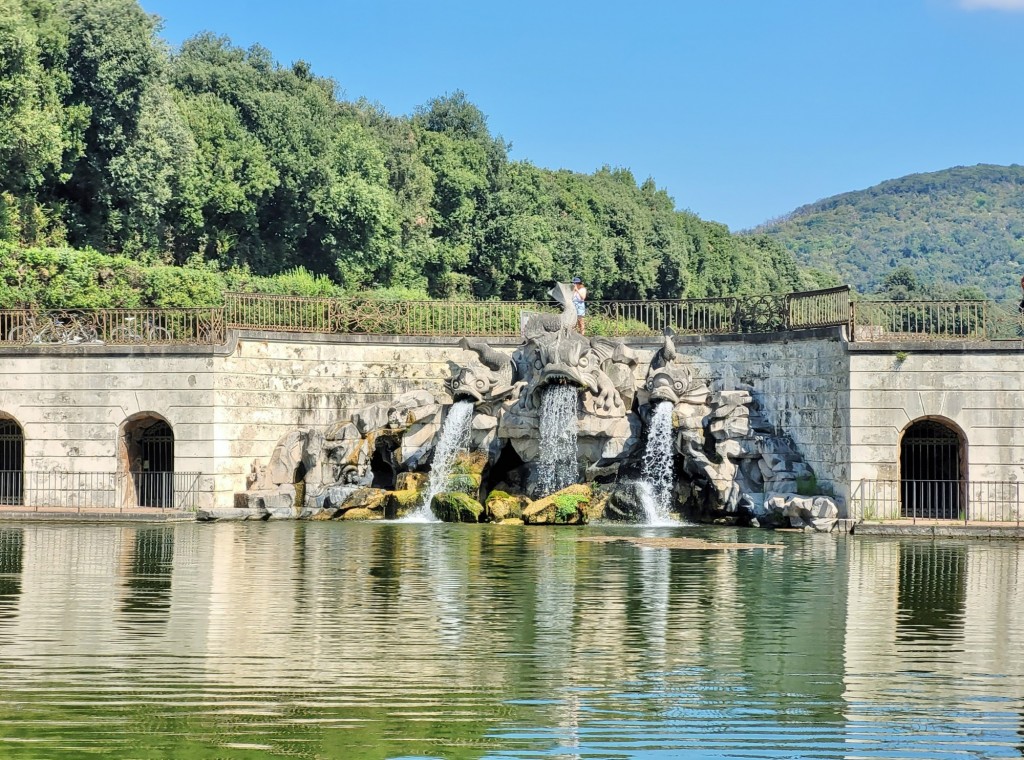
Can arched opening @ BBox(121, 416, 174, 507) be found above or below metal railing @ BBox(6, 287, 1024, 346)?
below

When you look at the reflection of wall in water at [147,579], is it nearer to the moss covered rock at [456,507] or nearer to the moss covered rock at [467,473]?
the moss covered rock at [456,507]

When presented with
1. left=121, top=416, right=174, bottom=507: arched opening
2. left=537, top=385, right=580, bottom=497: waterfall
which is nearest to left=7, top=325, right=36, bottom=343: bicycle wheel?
left=121, top=416, right=174, bottom=507: arched opening

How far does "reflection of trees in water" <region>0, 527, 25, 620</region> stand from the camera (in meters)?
20.8

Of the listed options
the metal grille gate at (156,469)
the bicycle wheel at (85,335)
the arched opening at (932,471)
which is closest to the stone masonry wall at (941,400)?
the arched opening at (932,471)

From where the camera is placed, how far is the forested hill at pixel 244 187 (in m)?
48.9

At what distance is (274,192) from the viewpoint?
62.7 m

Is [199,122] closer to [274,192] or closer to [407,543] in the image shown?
[274,192]

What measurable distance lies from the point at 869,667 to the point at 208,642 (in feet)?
25.4

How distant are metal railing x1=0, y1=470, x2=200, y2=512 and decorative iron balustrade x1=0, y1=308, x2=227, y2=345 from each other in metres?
3.60

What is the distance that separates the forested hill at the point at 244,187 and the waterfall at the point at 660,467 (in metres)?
18.9

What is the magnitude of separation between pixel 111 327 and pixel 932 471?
891 inches

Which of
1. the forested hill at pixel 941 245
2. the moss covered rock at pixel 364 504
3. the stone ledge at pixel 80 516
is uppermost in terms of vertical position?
the forested hill at pixel 941 245

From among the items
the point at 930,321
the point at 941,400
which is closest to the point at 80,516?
the point at 941,400

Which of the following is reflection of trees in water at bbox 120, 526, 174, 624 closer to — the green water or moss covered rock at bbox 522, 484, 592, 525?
the green water
